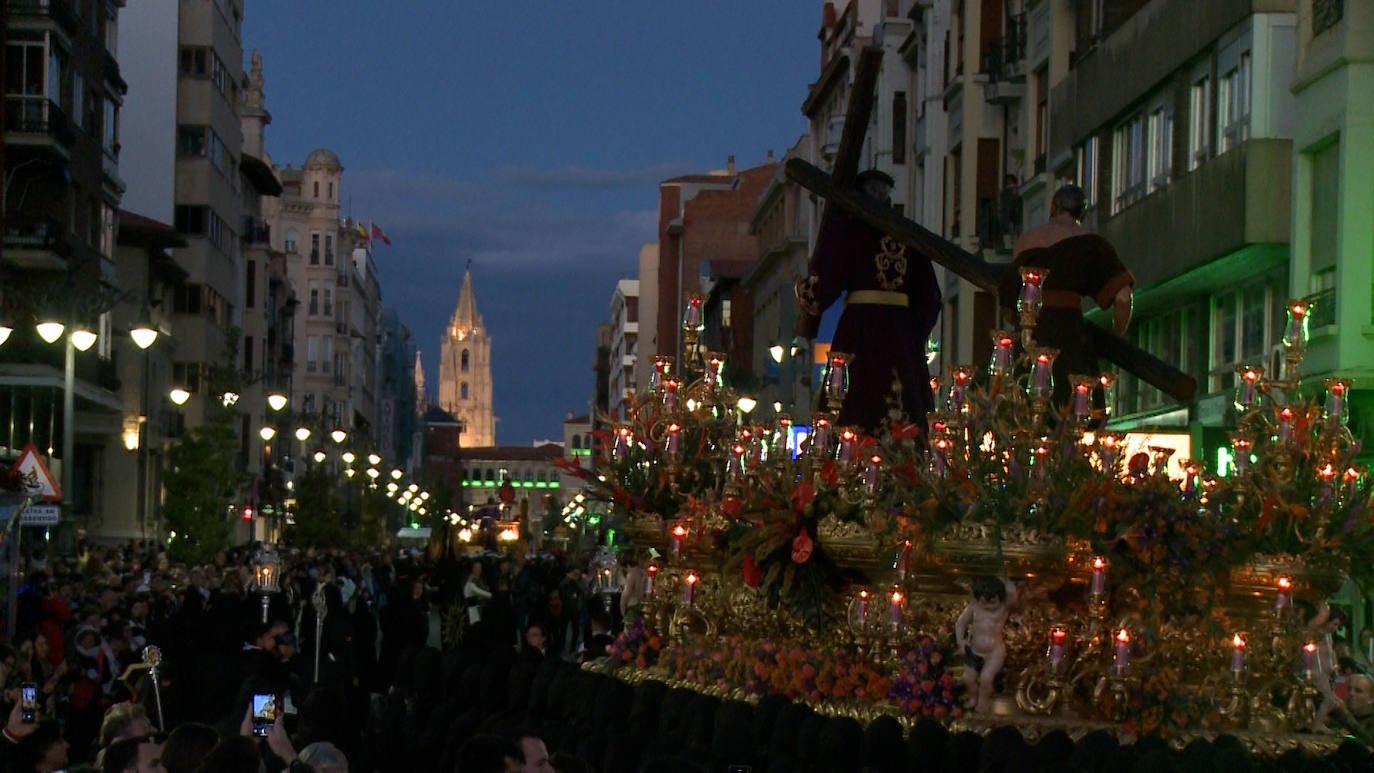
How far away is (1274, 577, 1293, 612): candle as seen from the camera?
12.9 meters

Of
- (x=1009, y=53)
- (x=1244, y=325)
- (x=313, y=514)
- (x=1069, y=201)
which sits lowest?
(x=313, y=514)

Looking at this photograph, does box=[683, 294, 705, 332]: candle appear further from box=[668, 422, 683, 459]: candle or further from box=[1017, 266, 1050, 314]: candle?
box=[1017, 266, 1050, 314]: candle

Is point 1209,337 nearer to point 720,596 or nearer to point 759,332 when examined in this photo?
point 720,596

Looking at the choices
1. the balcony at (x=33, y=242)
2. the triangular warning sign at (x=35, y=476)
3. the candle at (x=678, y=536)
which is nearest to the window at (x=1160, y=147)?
the triangular warning sign at (x=35, y=476)

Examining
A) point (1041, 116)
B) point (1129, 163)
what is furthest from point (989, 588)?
point (1041, 116)

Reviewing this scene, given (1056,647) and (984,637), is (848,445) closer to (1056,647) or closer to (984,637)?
(984,637)

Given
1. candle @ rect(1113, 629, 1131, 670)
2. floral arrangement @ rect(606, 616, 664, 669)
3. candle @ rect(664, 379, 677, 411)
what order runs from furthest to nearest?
candle @ rect(664, 379, 677, 411), floral arrangement @ rect(606, 616, 664, 669), candle @ rect(1113, 629, 1131, 670)

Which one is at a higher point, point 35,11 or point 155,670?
point 35,11

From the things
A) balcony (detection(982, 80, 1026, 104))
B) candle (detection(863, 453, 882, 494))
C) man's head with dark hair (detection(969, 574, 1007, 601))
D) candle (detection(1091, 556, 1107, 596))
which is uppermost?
balcony (detection(982, 80, 1026, 104))

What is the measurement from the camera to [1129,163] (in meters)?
34.4

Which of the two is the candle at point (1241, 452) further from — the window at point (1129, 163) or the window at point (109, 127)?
the window at point (109, 127)

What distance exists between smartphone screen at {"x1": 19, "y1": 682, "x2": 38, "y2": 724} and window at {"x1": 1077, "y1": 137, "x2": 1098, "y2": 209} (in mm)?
22990

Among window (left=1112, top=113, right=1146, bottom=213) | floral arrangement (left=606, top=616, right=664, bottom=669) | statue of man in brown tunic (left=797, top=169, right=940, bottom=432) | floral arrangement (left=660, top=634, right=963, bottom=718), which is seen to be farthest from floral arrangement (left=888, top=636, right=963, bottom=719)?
window (left=1112, top=113, right=1146, bottom=213)

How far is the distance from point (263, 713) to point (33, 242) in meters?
37.0
